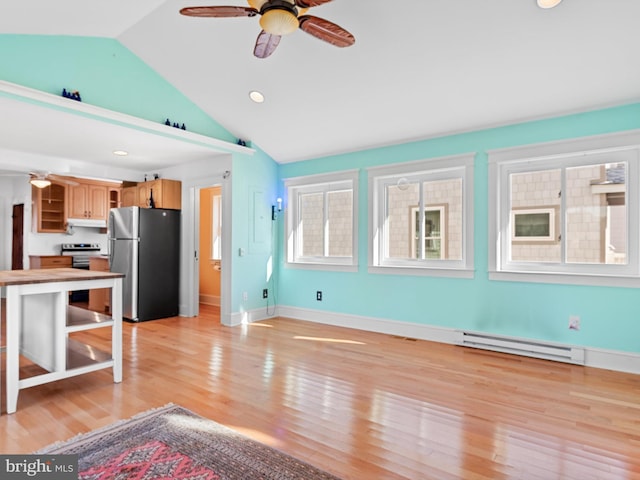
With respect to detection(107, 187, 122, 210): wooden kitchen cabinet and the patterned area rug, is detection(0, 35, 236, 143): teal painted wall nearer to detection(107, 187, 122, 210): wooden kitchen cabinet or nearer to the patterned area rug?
the patterned area rug

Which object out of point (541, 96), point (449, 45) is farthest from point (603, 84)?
point (449, 45)

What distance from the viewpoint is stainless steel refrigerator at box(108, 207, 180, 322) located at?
5250 mm

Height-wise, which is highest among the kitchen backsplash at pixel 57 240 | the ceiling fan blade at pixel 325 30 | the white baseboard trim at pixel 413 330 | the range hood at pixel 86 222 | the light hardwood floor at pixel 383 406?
the ceiling fan blade at pixel 325 30

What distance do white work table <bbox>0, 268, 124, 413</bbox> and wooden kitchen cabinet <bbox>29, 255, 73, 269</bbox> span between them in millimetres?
4408

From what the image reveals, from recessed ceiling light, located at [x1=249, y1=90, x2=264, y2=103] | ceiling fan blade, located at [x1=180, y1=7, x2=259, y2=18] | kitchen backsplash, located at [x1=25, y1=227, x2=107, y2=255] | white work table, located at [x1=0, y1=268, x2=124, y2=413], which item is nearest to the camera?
ceiling fan blade, located at [x1=180, y1=7, x2=259, y2=18]

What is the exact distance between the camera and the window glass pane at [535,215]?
373 centimetres

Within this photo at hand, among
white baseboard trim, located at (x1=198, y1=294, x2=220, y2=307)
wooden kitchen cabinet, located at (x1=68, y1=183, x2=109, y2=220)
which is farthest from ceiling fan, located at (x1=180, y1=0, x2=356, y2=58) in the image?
wooden kitchen cabinet, located at (x1=68, y1=183, x2=109, y2=220)

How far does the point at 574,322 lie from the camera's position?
11.4 feet

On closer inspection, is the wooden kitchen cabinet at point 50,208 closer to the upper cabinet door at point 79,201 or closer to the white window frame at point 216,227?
the upper cabinet door at point 79,201

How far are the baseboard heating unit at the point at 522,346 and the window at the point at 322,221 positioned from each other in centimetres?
167

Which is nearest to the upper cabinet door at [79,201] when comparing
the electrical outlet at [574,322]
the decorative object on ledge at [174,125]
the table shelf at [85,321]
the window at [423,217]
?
the decorative object on ledge at [174,125]

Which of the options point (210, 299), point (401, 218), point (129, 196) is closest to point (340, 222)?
point (401, 218)

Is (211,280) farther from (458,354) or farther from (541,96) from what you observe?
(541,96)

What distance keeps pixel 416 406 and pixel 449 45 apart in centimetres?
283
